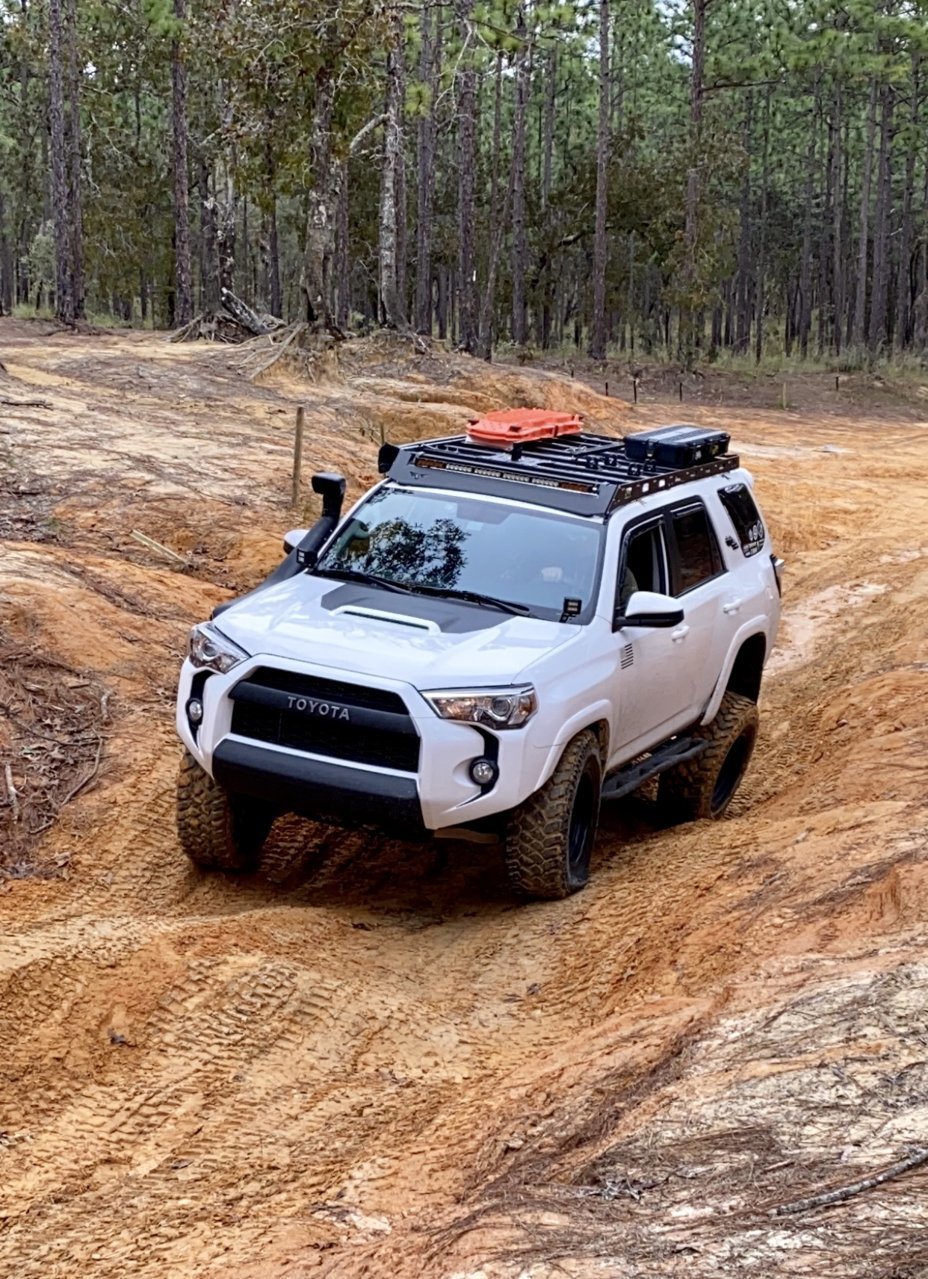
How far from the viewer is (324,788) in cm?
659

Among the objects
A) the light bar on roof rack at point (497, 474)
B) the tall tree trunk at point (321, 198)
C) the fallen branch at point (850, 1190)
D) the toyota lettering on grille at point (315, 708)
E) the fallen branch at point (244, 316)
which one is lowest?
the fallen branch at point (850, 1190)

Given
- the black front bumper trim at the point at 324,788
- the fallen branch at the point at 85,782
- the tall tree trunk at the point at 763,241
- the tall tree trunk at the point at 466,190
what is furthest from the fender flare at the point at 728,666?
the tall tree trunk at the point at 763,241

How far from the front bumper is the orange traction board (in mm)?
2457

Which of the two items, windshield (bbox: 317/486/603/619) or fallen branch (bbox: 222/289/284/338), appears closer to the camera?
windshield (bbox: 317/486/603/619)

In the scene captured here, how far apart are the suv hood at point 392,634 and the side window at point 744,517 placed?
258 cm

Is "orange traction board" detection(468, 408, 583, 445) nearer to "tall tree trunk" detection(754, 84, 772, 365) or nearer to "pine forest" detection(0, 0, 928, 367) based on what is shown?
"pine forest" detection(0, 0, 928, 367)

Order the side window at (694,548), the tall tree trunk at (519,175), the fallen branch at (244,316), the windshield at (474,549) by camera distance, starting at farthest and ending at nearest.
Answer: the tall tree trunk at (519,175) → the fallen branch at (244,316) → the side window at (694,548) → the windshield at (474,549)

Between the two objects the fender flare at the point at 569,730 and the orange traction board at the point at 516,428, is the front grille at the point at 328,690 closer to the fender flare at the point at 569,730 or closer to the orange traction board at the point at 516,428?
the fender flare at the point at 569,730

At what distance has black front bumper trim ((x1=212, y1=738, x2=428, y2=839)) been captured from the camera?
6555mm

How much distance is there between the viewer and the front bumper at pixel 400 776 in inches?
257

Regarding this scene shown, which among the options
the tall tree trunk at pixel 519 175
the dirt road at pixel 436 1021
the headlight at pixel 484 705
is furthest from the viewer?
the tall tree trunk at pixel 519 175

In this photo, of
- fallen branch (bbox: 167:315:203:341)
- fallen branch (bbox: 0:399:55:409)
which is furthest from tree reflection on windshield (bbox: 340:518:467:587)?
fallen branch (bbox: 167:315:203:341)

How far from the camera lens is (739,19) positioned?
50750 millimetres

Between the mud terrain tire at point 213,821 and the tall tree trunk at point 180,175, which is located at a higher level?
the tall tree trunk at point 180,175
